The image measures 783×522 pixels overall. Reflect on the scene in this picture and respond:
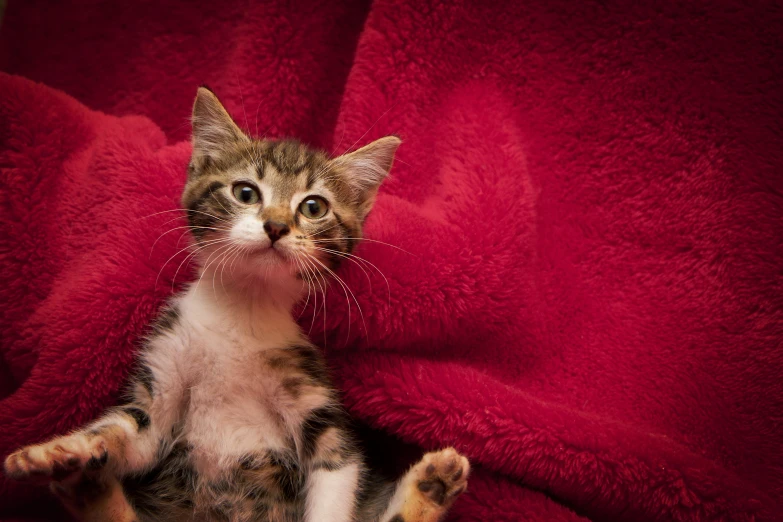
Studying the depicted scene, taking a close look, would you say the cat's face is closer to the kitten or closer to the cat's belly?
the kitten

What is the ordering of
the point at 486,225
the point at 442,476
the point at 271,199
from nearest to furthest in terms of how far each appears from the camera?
the point at 442,476 < the point at 271,199 < the point at 486,225

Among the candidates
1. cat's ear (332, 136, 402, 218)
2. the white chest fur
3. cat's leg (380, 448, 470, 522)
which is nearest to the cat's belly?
the white chest fur

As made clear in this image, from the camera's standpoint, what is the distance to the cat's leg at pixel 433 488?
85cm

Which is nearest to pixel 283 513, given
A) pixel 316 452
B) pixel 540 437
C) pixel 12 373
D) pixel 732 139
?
pixel 316 452

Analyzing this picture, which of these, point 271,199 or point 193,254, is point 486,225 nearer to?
point 271,199

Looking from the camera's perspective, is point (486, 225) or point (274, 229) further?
point (486, 225)

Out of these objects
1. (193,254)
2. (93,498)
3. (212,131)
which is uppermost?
(212,131)

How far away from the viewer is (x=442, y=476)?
33.8 inches

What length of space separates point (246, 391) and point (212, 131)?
18.8 inches

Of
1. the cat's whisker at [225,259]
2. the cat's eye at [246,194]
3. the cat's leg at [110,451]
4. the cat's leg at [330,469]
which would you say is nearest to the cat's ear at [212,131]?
the cat's eye at [246,194]

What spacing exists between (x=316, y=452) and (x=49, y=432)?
48cm

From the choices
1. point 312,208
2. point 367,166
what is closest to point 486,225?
point 367,166

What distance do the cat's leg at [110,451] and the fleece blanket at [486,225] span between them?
118 millimetres

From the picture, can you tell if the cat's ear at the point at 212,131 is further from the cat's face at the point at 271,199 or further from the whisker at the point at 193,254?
the whisker at the point at 193,254
